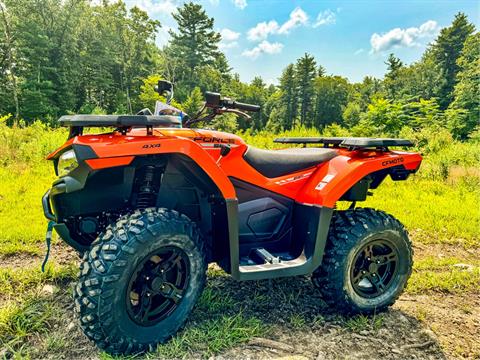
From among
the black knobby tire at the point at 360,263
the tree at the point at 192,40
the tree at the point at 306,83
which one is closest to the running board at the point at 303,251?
the black knobby tire at the point at 360,263

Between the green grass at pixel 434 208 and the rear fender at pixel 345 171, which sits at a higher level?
the rear fender at pixel 345 171

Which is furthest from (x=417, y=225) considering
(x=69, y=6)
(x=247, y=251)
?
(x=69, y=6)

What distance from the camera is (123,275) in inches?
71.1

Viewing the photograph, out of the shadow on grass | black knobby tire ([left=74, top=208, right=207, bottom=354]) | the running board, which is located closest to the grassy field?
the shadow on grass

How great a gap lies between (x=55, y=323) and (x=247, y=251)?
4.63ft

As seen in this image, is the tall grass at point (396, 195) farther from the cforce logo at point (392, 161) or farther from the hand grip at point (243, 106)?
the hand grip at point (243, 106)

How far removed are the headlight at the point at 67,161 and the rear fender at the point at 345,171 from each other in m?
1.62

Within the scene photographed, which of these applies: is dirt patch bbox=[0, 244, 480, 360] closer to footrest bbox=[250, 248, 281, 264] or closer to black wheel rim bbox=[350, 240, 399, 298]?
black wheel rim bbox=[350, 240, 399, 298]

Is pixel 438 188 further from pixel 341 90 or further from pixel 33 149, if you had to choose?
pixel 341 90

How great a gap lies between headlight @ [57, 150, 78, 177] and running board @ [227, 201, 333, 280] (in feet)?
3.40

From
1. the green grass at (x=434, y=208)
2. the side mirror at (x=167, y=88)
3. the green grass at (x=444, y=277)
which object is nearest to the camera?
the side mirror at (x=167, y=88)

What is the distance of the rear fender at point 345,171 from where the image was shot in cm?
248

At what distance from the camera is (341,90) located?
6050 cm

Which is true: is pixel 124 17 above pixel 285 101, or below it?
above
